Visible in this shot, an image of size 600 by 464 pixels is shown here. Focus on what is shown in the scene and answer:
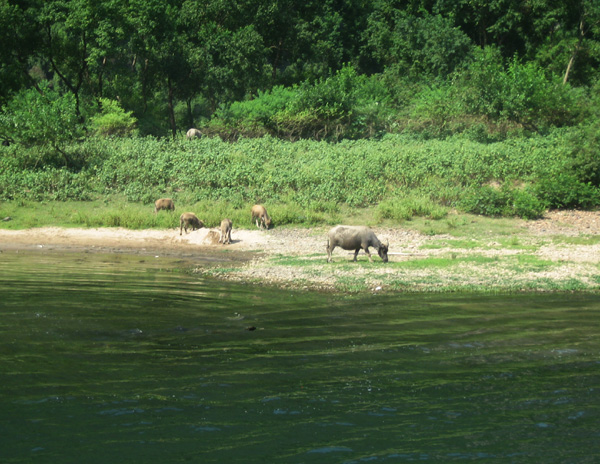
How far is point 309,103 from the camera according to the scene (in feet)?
132

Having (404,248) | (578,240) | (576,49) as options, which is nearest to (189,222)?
(404,248)

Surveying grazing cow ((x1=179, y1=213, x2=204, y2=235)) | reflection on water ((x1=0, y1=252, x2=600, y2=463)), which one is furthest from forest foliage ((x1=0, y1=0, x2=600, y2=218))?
reflection on water ((x1=0, y1=252, x2=600, y2=463))

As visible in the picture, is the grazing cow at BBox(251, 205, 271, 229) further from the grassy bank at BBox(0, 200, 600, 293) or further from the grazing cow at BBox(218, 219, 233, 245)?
the grazing cow at BBox(218, 219, 233, 245)

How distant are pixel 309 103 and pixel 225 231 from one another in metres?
17.9

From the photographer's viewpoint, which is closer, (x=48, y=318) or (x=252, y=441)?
(x=252, y=441)

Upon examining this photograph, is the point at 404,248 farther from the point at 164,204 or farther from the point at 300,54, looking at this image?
the point at 300,54

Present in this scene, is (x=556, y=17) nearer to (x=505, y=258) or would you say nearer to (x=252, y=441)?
(x=505, y=258)

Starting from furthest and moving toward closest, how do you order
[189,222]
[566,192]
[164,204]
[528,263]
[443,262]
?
1. [164,204]
2. [566,192]
3. [189,222]
4. [443,262]
5. [528,263]

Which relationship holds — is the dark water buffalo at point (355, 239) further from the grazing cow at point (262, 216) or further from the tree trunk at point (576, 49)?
the tree trunk at point (576, 49)

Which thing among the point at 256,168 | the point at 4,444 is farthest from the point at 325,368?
the point at 256,168

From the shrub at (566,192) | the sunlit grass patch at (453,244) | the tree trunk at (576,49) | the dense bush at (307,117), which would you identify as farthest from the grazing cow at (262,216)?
the tree trunk at (576,49)

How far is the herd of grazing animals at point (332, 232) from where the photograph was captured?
19.2 m

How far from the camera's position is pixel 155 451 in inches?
276

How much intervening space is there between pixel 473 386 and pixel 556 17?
4327cm
